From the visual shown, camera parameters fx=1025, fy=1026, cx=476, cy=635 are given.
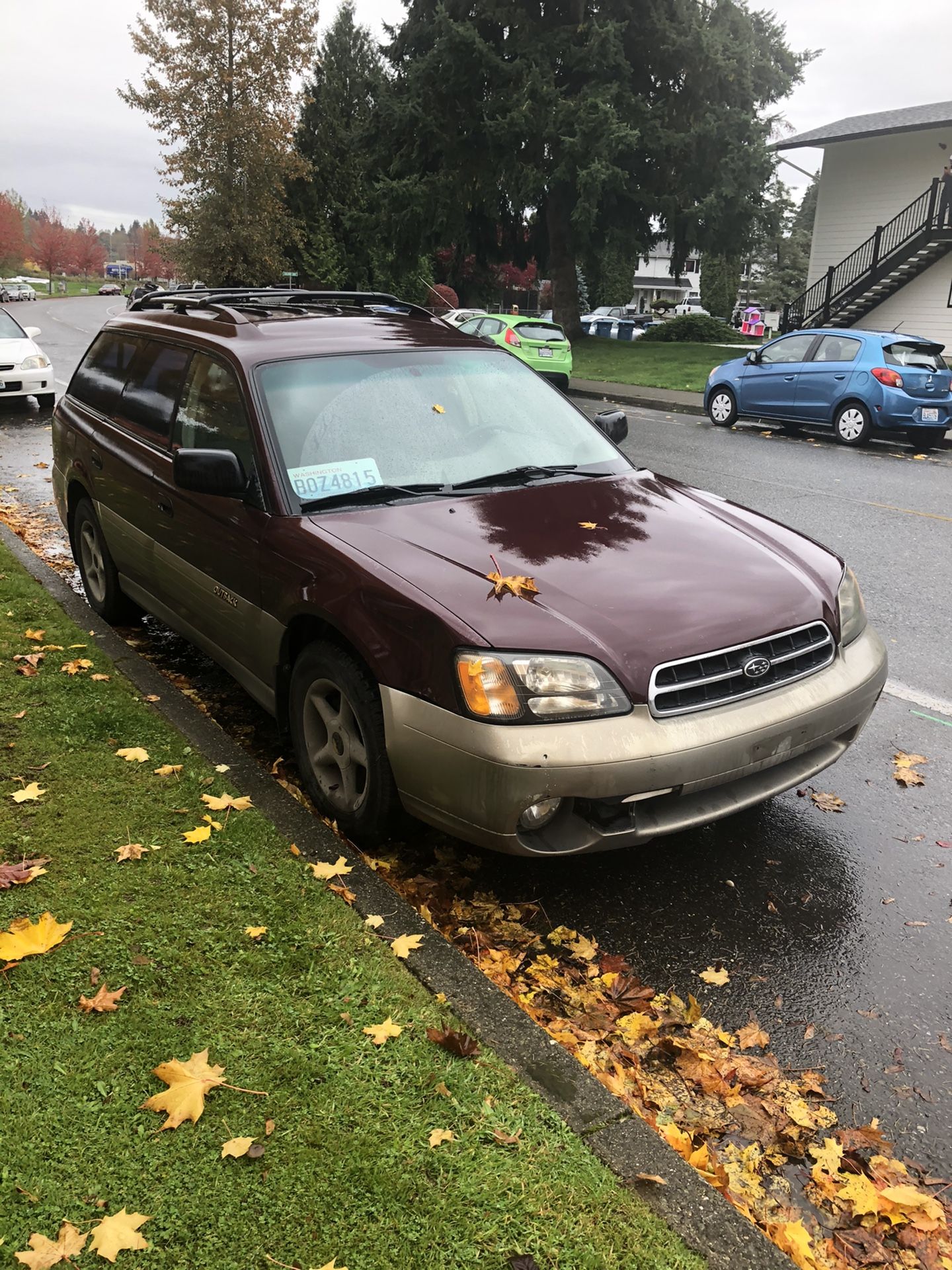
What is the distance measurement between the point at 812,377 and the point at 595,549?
12676mm

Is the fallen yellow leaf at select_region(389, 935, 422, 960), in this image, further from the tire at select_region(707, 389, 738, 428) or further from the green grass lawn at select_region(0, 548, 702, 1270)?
the tire at select_region(707, 389, 738, 428)

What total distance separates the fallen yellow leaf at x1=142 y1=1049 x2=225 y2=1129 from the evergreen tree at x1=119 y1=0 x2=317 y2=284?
33.1 m

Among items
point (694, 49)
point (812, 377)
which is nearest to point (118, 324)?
point (812, 377)

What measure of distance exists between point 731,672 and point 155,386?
324 centimetres

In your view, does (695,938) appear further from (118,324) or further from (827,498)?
(827,498)

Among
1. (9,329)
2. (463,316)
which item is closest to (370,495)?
(9,329)

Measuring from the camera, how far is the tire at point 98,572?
5.72 m

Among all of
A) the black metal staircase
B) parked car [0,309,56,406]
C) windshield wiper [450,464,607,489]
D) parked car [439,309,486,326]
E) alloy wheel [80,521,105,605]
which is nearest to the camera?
windshield wiper [450,464,607,489]

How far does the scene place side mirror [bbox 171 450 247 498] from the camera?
3822 mm

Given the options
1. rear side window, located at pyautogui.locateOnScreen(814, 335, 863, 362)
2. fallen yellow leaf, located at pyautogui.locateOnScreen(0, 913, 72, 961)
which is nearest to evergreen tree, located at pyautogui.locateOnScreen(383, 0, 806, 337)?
rear side window, located at pyautogui.locateOnScreen(814, 335, 863, 362)

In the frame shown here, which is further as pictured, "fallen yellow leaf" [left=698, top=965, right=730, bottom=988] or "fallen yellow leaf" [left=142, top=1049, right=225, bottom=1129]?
"fallen yellow leaf" [left=698, top=965, right=730, bottom=988]

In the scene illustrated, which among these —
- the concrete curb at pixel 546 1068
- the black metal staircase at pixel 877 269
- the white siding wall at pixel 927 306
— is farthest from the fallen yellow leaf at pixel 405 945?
the black metal staircase at pixel 877 269

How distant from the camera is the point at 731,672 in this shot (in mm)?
3223

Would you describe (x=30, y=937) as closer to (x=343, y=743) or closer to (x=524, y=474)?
Result: (x=343, y=743)
